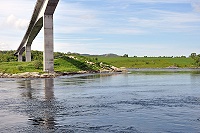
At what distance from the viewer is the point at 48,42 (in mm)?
81812

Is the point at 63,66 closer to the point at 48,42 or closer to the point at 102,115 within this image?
the point at 48,42

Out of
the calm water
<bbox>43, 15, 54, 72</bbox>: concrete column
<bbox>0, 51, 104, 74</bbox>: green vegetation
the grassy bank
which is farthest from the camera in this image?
<bbox>0, 51, 104, 74</bbox>: green vegetation

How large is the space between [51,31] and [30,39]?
2238 inches

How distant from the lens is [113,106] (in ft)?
99.8

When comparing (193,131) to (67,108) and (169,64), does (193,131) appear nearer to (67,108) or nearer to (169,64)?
(67,108)

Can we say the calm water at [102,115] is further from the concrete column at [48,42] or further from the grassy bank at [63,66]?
the grassy bank at [63,66]

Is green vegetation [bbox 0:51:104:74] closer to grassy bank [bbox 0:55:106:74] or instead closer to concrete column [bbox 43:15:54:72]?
grassy bank [bbox 0:55:106:74]

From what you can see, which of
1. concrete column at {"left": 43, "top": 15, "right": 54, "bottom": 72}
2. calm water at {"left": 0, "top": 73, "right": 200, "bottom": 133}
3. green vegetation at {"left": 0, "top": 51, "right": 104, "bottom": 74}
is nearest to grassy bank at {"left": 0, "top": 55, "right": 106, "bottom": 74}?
green vegetation at {"left": 0, "top": 51, "right": 104, "bottom": 74}

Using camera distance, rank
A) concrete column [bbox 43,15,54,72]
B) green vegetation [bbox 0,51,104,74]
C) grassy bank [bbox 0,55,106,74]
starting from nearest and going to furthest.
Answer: concrete column [bbox 43,15,54,72]
grassy bank [bbox 0,55,106,74]
green vegetation [bbox 0,51,104,74]

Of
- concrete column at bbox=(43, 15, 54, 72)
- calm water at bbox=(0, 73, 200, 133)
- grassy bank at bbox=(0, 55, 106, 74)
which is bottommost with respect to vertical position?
calm water at bbox=(0, 73, 200, 133)

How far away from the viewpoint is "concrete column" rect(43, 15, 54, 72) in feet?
265

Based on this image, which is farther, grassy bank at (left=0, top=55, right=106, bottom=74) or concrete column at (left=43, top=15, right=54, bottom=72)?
grassy bank at (left=0, top=55, right=106, bottom=74)

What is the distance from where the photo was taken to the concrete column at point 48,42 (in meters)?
80.6

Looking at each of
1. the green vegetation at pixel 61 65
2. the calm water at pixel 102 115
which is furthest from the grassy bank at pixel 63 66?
the calm water at pixel 102 115
